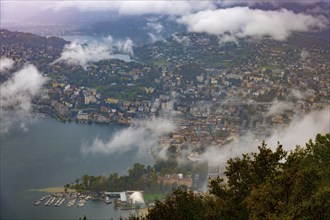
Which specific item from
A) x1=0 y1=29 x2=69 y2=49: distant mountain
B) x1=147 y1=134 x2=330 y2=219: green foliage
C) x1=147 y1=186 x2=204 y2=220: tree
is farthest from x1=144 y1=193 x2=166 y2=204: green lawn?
x1=0 y1=29 x2=69 y2=49: distant mountain

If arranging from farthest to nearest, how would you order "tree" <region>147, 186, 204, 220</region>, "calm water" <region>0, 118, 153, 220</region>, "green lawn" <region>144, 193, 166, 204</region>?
"green lawn" <region>144, 193, 166, 204</region> < "calm water" <region>0, 118, 153, 220</region> < "tree" <region>147, 186, 204, 220</region>

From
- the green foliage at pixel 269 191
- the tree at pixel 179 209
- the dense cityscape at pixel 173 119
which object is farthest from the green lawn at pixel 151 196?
the tree at pixel 179 209

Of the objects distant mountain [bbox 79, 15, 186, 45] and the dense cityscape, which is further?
distant mountain [bbox 79, 15, 186, 45]

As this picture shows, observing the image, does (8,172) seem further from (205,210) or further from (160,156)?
(205,210)

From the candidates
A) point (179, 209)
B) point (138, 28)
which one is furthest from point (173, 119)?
point (138, 28)

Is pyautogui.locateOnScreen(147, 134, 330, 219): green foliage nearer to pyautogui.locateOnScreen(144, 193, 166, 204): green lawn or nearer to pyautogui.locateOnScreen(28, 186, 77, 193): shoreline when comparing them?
pyautogui.locateOnScreen(144, 193, 166, 204): green lawn

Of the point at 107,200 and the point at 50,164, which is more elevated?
the point at 50,164

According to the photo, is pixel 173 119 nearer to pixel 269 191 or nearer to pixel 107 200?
pixel 107 200

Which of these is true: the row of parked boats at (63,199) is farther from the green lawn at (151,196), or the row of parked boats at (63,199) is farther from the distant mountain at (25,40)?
the distant mountain at (25,40)
